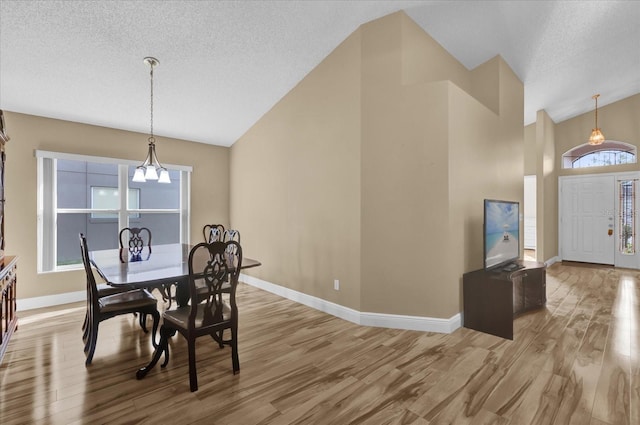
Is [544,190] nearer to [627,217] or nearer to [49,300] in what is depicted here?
[627,217]

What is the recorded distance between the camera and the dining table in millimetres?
2199

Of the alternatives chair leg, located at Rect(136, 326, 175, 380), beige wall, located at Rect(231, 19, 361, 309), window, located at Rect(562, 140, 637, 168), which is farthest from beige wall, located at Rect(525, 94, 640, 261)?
chair leg, located at Rect(136, 326, 175, 380)

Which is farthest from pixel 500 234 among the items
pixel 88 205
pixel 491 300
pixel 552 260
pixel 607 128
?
pixel 88 205

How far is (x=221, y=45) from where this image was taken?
3.22 m

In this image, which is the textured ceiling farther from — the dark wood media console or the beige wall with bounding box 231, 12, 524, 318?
the dark wood media console

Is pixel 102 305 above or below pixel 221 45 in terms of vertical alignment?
below

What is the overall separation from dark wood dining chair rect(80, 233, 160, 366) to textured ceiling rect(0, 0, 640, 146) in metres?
1.92

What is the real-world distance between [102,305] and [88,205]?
2.66 metres

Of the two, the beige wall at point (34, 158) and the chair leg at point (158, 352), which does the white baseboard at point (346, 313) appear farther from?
the chair leg at point (158, 352)

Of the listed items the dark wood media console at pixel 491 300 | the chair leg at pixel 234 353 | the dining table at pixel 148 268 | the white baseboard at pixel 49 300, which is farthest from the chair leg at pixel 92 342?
the dark wood media console at pixel 491 300

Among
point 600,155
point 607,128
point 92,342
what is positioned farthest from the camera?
point 600,155

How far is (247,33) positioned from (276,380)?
3298 mm

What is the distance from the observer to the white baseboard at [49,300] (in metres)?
3.82

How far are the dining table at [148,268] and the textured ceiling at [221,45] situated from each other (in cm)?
202
